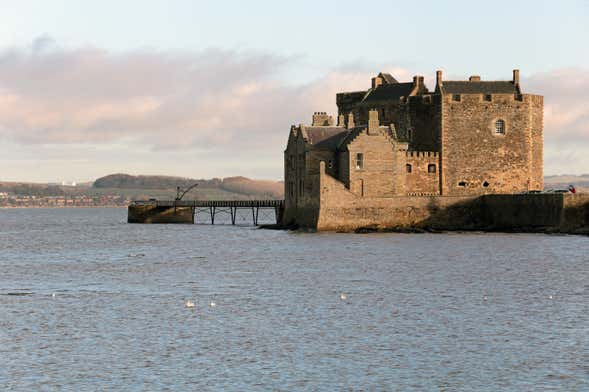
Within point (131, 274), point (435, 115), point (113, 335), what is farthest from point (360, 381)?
point (435, 115)

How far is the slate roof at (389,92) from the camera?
271ft

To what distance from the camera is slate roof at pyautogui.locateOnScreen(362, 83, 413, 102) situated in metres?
82.8

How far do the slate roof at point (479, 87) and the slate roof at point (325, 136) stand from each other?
34.3ft

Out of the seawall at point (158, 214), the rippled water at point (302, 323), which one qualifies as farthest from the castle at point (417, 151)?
the seawall at point (158, 214)

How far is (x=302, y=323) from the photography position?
2978 cm

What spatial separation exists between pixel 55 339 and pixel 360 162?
1782 inches

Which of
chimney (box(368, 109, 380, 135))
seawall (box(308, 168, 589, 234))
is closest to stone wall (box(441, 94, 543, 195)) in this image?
seawall (box(308, 168, 589, 234))

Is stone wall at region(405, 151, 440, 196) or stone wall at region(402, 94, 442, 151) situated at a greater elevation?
stone wall at region(402, 94, 442, 151)

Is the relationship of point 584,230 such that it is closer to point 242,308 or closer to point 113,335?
point 242,308

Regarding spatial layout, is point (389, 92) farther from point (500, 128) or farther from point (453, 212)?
point (453, 212)

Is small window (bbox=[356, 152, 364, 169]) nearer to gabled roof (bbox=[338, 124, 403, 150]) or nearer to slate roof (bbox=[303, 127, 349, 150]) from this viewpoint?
gabled roof (bbox=[338, 124, 403, 150])

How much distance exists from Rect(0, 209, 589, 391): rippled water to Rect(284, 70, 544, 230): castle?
15.9 m

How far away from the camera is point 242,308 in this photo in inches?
1303

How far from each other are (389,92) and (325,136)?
12214mm
